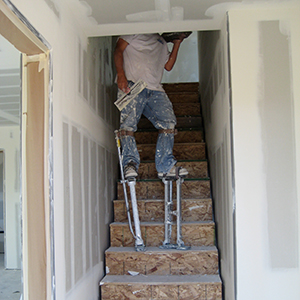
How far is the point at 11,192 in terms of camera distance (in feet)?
15.8

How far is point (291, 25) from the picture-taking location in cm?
192

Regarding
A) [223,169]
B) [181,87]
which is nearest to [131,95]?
[223,169]

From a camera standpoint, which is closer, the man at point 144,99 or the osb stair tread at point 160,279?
the osb stair tread at point 160,279

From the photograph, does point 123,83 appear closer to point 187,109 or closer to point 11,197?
point 187,109

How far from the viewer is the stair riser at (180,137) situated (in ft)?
11.4

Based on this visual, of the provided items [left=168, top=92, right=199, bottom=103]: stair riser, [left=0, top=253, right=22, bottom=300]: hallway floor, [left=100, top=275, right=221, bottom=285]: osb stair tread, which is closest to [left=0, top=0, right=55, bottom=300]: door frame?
[left=100, top=275, right=221, bottom=285]: osb stair tread

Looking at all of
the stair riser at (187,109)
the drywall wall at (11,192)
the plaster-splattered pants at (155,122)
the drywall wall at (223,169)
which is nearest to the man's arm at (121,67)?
the plaster-splattered pants at (155,122)

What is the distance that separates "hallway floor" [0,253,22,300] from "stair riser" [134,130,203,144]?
74.1 inches

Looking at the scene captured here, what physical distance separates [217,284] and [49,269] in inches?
49.0

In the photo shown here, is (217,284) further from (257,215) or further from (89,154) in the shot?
(89,154)

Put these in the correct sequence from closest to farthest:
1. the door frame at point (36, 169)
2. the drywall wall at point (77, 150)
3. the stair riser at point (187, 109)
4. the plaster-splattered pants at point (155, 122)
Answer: the door frame at point (36, 169)
the drywall wall at point (77, 150)
the plaster-splattered pants at point (155, 122)
the stair riser at point (187, 109)

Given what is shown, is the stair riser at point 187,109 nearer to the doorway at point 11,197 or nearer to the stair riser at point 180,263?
the stair riser at point 180,263

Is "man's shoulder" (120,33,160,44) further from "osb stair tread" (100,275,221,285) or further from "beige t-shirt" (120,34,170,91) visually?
"osb stair tread" (100,275,221,285)

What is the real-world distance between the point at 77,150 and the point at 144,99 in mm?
832
